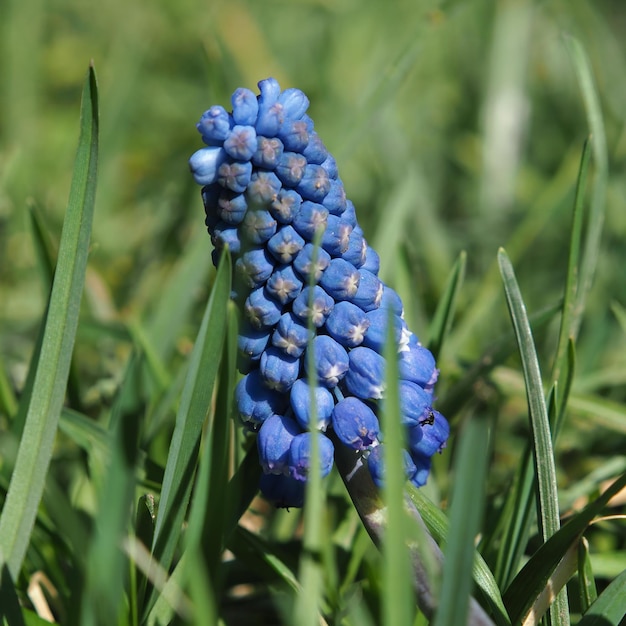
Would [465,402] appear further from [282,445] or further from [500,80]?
[500,80]

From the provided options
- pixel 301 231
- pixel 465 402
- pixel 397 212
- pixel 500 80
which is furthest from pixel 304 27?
pixel 301 231

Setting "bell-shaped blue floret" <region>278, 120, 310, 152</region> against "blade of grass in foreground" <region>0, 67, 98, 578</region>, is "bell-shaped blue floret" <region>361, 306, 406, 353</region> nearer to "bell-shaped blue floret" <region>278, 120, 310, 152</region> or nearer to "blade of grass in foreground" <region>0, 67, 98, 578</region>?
"bell-shaped blue floret" <region>278, 120, 310, 152</region>

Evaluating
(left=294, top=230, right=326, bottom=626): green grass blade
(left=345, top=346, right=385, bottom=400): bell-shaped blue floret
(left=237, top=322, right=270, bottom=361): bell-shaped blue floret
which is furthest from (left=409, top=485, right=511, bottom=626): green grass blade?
(left=237, top=322, right=270, bottom=361): bell-shaped blue floret

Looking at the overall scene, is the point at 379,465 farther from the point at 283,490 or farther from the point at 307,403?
the point at 283,490

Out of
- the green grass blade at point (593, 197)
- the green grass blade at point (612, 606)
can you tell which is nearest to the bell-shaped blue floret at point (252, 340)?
the green grass blade at point (612, 606)

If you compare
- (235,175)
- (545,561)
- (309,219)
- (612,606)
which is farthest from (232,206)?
(612,606)

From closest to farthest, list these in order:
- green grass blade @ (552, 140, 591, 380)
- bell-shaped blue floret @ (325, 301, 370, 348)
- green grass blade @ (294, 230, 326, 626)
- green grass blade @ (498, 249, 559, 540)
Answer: green grass blade @ (294, 230, 326, 626) < bell-shaped blue floret @ (325, 301, 370, 348) < green grass blade @ (498, 249, 559, 540) < green grass blade @ (552, 140, 591, 380)

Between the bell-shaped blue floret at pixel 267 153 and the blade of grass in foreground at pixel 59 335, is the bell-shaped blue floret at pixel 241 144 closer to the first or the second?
the bell-shaped blue floret at pixel 267 153
